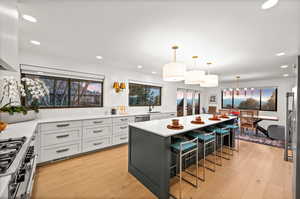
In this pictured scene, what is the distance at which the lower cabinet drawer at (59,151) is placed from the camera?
234 centimetres

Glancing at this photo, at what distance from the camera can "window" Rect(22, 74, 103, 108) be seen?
2.94 meters

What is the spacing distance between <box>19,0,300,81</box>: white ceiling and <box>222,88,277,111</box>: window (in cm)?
420

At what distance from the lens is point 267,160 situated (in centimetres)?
270

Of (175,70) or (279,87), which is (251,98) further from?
(175,70)

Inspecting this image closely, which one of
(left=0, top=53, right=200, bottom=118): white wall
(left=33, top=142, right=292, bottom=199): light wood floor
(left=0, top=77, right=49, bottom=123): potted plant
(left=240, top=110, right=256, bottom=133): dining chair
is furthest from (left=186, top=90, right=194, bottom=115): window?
(left=0, top=77, right=49, bottom=123): potted plant

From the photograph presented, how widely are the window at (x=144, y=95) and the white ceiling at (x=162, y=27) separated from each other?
2076 millimetres

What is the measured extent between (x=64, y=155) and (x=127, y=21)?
9.51 feet

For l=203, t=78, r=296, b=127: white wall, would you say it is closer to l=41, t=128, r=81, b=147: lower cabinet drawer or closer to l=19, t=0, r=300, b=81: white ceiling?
l=19, t=0, r=300, b=81: white ceiling

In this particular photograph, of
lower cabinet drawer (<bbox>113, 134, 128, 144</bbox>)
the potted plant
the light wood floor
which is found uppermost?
the potted plant

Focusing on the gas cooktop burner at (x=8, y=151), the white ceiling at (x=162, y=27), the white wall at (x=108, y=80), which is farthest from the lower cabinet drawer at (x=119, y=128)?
the gas cooktop burner at (x=8, y=151)

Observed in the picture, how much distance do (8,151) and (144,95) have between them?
3992 millimetres

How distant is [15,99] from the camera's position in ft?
7.07

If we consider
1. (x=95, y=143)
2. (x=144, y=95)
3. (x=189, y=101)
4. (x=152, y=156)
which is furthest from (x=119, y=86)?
(x=189, y=101)

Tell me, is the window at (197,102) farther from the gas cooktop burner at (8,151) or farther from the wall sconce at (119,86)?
the gas cooktop burner at (8,151)
